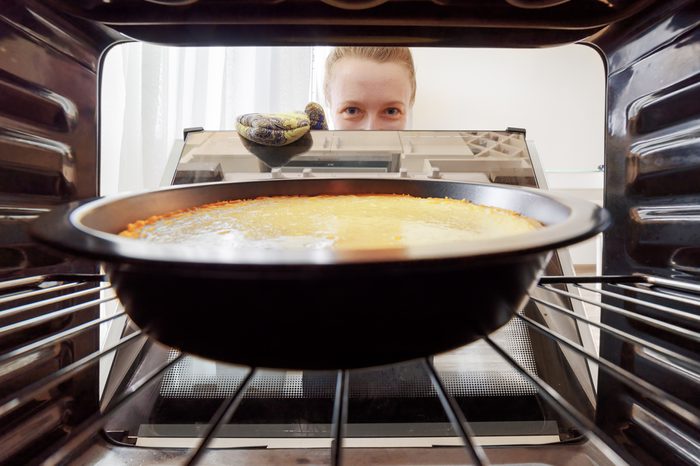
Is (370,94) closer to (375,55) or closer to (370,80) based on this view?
(370,80)

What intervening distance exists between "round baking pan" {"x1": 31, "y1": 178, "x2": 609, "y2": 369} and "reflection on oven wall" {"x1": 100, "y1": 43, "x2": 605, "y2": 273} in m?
0.64

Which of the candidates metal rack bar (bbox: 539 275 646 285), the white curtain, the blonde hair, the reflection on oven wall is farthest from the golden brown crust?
the blonde hair

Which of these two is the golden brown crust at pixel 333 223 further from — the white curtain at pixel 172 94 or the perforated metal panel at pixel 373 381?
the white curtain at pixel 172 94

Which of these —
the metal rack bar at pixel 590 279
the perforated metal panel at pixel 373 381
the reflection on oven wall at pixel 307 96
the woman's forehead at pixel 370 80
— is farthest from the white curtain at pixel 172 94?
the metal rack bar at pixel 590 279

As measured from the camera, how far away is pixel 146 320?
22 cm

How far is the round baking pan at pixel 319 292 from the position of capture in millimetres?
155

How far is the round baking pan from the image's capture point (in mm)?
155

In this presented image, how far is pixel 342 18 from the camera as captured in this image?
408 millimetres

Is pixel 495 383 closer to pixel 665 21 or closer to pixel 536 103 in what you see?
pixel 665 21

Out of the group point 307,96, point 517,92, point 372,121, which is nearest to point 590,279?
point 372,121

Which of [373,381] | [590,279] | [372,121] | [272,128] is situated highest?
[372,121]

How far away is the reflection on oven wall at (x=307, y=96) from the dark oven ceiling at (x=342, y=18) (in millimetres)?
383

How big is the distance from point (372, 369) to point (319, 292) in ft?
1.01

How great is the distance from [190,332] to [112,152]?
47.0 inches
